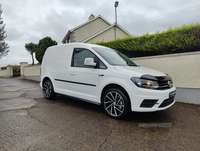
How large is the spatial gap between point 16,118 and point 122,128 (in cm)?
250

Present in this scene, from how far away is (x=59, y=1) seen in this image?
12297mm

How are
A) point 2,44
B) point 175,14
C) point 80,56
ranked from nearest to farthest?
1. point 80,56
2. point 175,14
3. point 2,44

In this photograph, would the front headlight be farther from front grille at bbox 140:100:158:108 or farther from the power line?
the power line

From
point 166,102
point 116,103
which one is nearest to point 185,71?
point 166,102

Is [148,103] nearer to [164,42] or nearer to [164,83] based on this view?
[164,83]

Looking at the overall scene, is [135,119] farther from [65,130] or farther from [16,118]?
[16,118]

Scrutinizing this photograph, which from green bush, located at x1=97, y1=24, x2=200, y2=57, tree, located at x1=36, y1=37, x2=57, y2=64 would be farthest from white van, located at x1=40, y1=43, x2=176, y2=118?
tree, located at x1=36, y1=37, x2=57, y2=64

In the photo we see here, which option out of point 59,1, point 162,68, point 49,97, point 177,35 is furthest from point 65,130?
point 59,1

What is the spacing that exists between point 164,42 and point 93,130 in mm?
4623

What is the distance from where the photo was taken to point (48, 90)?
5438mm

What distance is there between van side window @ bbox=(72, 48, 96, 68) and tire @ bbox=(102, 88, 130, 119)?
47.3 inches

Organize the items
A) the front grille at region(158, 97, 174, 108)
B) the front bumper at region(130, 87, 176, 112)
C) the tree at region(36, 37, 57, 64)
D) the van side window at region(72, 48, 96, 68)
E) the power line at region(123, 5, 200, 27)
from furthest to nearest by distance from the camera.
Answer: the tree at region(36, 37, 57, 64) < the power line at region(123, 5, 200, 27) < the van side window at region(72, 48, 96, 68) < the front grille at region(158, 97, 174, 108) < the front bumper at region(130, 87, 176, 112)

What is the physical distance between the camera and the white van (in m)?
3.27

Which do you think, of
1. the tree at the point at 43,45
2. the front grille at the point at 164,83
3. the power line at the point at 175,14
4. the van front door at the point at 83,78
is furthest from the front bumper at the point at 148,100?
the tree at the point at 43,45
